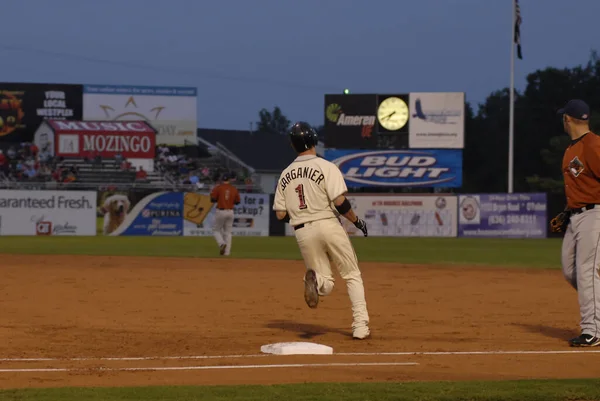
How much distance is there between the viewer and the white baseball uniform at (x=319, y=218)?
9.42 meters

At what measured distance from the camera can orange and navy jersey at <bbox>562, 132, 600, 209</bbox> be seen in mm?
9094

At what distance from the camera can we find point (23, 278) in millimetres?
16750

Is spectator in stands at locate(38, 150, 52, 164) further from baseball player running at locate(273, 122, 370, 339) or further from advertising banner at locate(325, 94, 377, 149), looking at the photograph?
baseball player running at locate(273, 122, 370, 339)

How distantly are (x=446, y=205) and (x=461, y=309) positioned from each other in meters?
29.3

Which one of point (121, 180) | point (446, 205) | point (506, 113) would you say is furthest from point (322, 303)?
point (506, 113)

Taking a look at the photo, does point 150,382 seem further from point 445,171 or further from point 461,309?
point 445,171

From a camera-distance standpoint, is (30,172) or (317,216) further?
(30,172)

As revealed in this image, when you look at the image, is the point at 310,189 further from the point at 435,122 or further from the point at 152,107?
the point at 152,107

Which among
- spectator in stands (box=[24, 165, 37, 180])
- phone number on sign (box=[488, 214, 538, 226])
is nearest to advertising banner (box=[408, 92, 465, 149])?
phone number on sign (box=[488, 214, 538, 226])

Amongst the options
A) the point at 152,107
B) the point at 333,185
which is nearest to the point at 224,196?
the point at 333,185

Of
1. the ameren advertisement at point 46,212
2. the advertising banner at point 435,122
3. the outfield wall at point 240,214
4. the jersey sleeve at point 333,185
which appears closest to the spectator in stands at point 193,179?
the outfield wall at point 240,214

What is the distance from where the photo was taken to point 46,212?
3744cm

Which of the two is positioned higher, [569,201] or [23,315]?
[569,201]

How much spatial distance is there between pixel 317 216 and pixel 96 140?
50.2m
